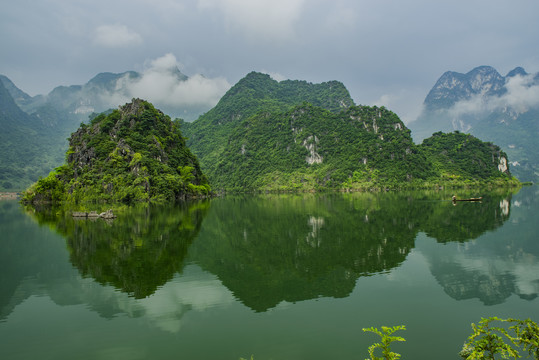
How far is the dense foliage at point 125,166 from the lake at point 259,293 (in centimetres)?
5131

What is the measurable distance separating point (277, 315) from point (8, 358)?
7.62 metres

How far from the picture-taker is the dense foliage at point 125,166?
240 feet

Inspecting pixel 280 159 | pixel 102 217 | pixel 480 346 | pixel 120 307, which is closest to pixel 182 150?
pixel 102 217

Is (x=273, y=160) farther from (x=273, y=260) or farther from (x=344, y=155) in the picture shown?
(x=273, y=260)

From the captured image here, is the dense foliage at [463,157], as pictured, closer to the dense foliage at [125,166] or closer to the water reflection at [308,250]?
the dense foliage at [125,166]

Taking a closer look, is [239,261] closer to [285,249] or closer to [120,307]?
A: [285,249]

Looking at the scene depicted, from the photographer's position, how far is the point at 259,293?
1312 cm

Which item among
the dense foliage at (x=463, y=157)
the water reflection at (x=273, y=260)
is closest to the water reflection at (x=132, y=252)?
the water reflection at (x=273, y=260)

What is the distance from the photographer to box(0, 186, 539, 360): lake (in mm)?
9086

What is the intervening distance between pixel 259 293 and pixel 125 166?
→ 74.0 metres

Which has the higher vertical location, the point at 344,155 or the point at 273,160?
the point at 344,155

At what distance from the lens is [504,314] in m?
10.8

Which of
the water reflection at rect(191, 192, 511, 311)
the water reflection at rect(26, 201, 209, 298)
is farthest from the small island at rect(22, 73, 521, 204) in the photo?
the water reflection at rect(191, 192, 511, 311)

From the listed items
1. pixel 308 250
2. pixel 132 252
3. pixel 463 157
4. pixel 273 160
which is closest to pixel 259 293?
pixel 308 250
